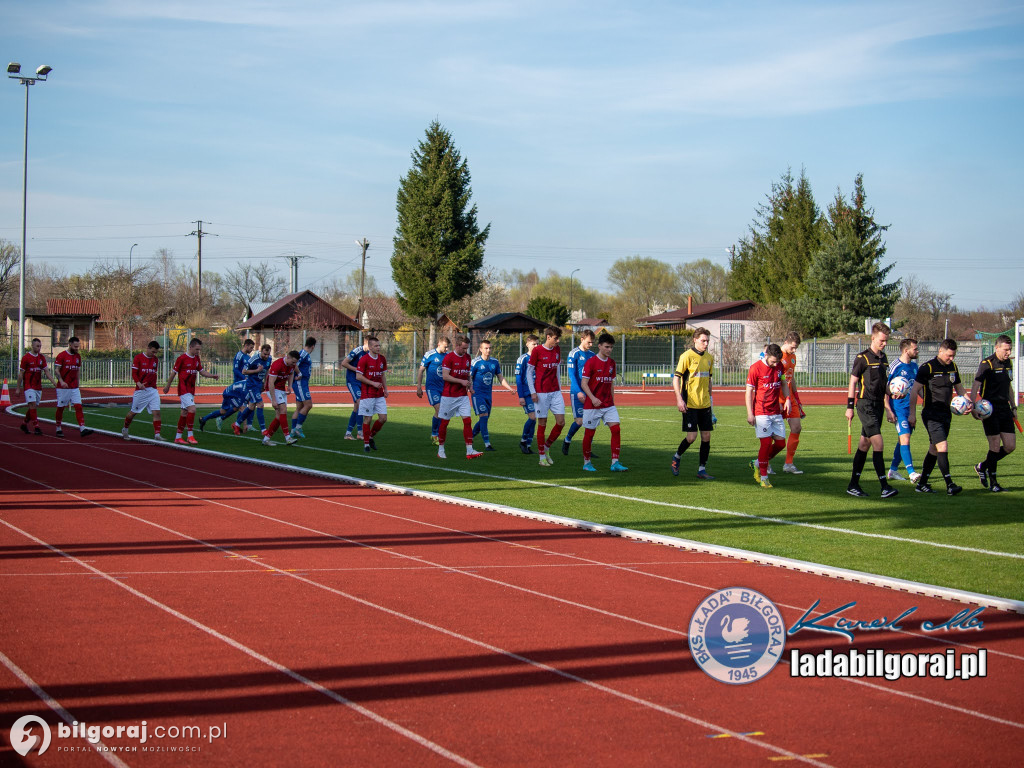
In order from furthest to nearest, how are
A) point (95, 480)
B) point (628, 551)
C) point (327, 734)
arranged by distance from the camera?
point (95, 480) → point (628, 551) → point (327, 734)

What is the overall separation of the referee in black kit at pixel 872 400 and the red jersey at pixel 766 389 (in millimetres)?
964

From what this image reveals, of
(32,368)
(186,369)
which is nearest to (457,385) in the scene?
(186,369)

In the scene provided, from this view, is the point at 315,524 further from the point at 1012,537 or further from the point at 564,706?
the point at 1012,537

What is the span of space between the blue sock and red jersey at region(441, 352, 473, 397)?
6.47 meters

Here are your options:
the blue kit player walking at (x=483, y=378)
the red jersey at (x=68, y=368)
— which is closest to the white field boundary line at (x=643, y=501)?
the blue kit player walking at (x=483, y=378)

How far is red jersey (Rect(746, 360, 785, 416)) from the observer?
39.5 ft

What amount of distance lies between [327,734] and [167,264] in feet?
289

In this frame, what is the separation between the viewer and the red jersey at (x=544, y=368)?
14.8 m

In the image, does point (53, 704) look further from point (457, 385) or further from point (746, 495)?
point (457, 385)

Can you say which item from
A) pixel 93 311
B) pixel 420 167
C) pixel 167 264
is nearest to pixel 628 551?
pixel 420 167

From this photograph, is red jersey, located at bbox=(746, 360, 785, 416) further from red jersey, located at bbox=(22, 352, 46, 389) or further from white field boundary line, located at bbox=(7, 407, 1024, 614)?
red jersey, located at bbox=(22, 352, 46, 389)

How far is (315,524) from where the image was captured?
9.62 m

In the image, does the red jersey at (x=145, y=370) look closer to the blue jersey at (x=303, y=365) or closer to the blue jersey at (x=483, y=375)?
the blue jersey at (x=303, y=365)

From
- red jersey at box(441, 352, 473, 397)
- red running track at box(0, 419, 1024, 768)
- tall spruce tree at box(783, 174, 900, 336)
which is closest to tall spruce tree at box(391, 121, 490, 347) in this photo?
tall spruce tree at box(783, 174, 900, 336)
